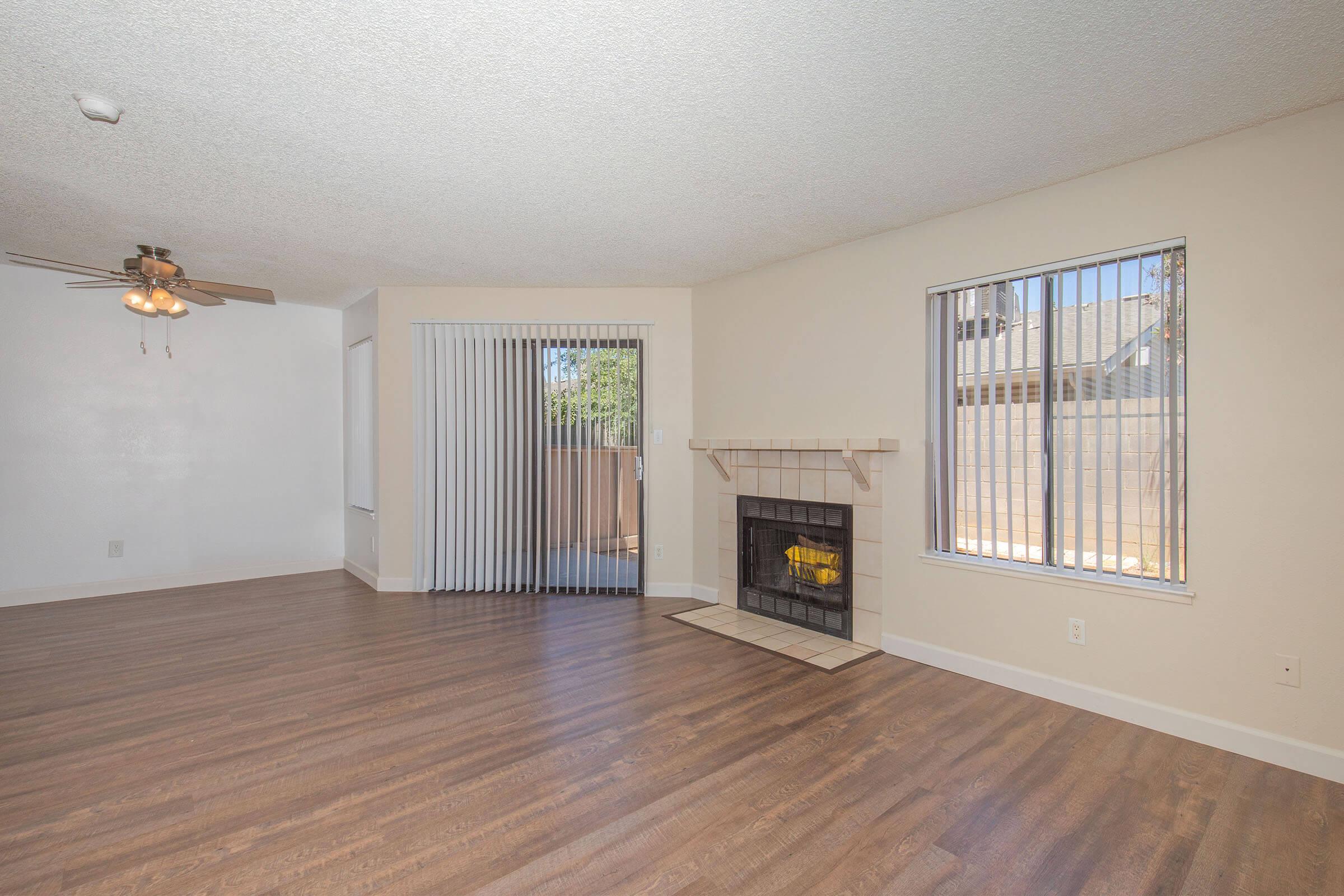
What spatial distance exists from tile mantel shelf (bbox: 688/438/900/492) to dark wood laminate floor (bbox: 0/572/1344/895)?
112cm

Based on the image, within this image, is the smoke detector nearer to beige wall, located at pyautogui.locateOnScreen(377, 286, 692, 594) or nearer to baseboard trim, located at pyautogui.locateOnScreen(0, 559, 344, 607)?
beige wall, located at pyautogui.locateOnScreen(377, 286, 692, 594)

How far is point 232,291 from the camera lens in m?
4.05

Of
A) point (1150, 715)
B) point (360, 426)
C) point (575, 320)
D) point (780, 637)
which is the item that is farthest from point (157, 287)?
point (1150, 715)

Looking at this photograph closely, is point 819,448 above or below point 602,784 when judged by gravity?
above

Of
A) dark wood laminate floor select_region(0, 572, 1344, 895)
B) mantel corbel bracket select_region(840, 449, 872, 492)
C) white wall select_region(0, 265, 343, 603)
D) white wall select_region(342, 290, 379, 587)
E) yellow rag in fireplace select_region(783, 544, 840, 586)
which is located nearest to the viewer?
dark wood laminate floor select_region(0, 572, 1344, 895)

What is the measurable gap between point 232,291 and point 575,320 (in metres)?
2.32

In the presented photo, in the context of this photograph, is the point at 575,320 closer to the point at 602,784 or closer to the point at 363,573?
the point at 363,573

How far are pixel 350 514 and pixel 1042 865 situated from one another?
19.9ft

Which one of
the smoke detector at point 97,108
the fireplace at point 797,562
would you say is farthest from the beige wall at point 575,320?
the smoke detector at point 97,108

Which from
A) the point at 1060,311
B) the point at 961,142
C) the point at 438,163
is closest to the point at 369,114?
the point at 438,163

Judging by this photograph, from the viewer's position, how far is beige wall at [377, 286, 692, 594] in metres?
5.23

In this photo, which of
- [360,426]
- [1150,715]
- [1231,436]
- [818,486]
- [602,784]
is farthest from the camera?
[360,426]

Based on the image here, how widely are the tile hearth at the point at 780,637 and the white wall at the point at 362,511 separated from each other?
285cm

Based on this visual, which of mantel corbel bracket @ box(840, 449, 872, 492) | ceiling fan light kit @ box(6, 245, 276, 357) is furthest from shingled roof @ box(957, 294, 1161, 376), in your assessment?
ceiling fan light kit @ box(6, 245, 276, 357)
